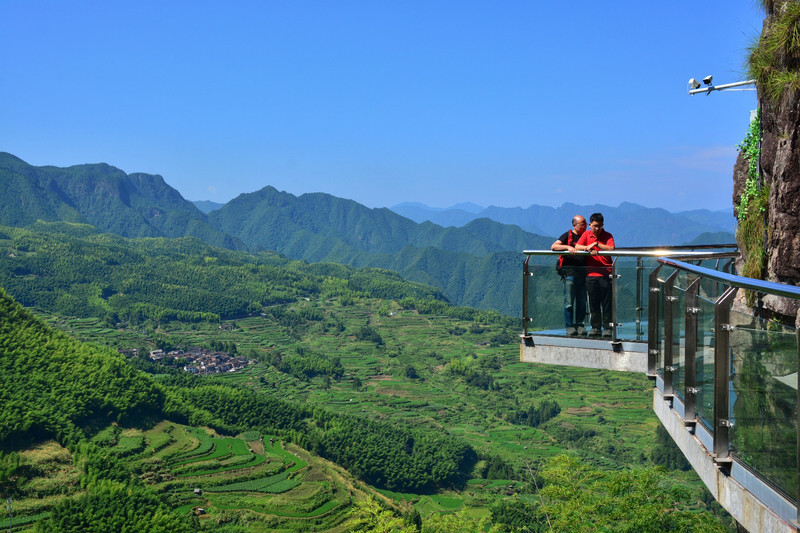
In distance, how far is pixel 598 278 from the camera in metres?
10.2

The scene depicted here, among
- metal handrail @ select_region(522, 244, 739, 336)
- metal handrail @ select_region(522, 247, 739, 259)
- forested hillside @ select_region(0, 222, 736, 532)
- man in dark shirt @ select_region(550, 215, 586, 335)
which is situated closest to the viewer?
metal handrail @ select_region(522, 247, 739, 259)

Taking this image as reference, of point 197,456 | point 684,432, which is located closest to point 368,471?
point 197,456

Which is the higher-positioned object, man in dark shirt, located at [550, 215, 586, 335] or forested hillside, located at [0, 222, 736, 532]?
man in dark shirt, located at [550, 215, 586, 335]

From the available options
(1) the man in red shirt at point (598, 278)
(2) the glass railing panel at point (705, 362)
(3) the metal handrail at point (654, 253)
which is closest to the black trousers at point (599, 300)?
(1) the man in red shirt at point (598, 278)

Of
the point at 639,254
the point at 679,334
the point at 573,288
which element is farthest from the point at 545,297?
the point at 679,334

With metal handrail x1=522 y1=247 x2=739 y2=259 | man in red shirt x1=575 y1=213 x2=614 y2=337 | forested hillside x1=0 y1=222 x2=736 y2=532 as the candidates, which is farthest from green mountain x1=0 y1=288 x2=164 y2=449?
man in red shirt x1=575 y1=213 x2=614 y2=337

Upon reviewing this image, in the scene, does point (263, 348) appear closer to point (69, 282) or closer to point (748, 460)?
point (69, 282)

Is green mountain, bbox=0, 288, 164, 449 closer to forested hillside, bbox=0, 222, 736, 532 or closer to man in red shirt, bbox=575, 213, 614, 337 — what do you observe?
forested hillside, bbox=0, 222, 736, 532

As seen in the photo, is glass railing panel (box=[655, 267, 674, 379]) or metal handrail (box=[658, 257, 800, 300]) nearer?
metal handrail (box=[658, 257, 800, 300])

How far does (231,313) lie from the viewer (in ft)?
650

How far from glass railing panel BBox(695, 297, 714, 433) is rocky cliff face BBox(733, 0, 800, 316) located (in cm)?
291

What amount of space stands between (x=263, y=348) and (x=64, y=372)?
66.9m

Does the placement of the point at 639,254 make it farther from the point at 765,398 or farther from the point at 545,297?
the point at 765,398

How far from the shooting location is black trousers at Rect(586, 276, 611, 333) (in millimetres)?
10148
